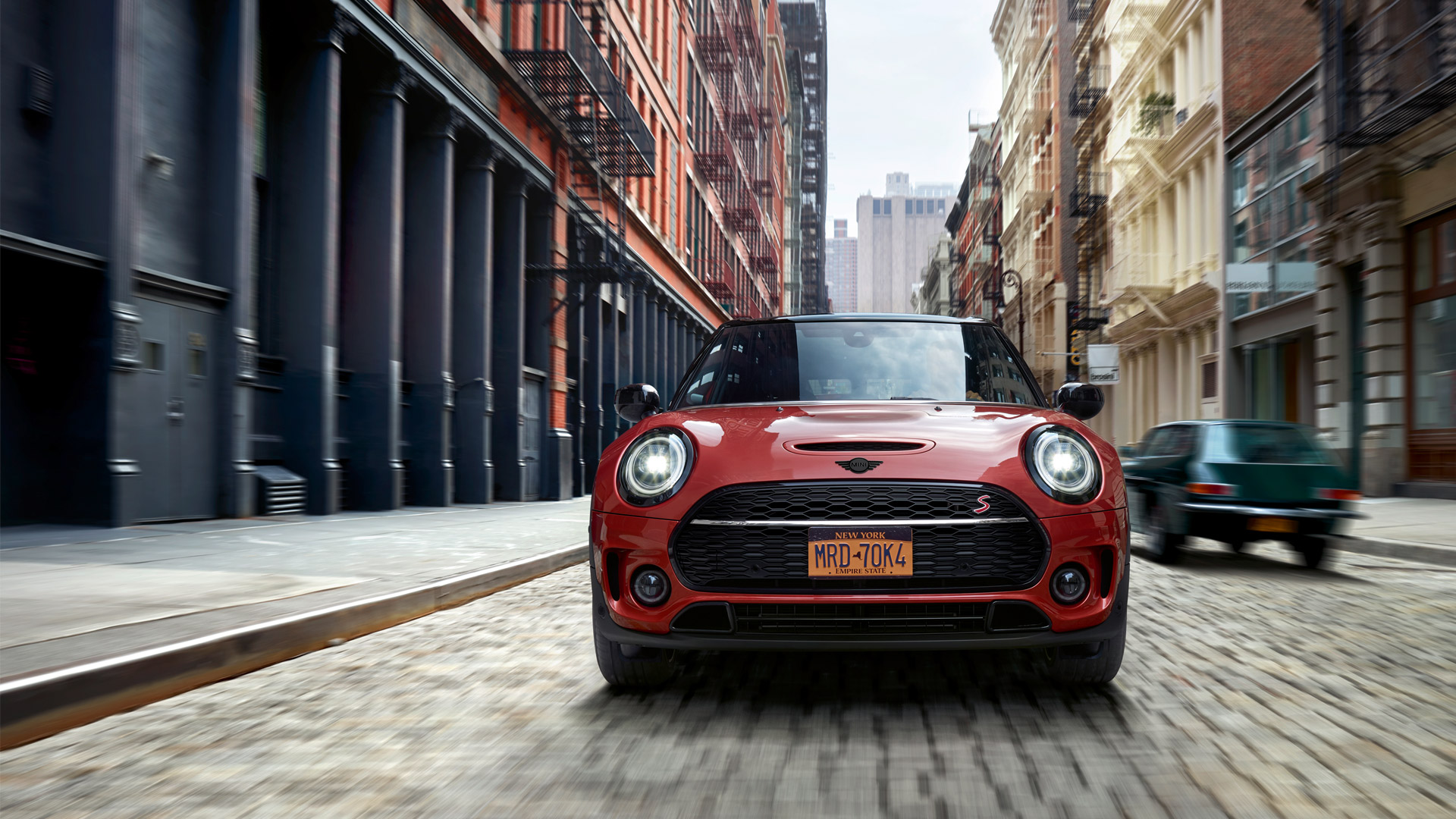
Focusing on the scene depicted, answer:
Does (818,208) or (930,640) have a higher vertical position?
(818,208)

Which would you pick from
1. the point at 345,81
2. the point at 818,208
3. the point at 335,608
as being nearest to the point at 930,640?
the point at 335,608

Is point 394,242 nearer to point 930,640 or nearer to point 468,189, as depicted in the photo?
point 468,189

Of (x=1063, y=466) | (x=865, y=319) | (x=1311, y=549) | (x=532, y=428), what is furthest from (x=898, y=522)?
(x=532, y=428)

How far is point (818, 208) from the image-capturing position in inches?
4220

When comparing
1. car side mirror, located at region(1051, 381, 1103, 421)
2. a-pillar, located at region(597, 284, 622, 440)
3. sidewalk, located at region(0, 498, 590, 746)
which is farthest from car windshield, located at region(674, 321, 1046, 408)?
a-pillar, located at region(597, 284, 622, 440)

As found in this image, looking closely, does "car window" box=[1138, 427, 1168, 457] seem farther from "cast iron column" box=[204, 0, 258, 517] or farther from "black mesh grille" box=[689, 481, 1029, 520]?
"cast iron column" box=[204, 0, 258, 517]

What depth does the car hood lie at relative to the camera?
379cm

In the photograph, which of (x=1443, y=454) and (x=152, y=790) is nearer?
(x=152, y=790)

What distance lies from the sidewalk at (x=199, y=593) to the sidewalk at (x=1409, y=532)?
793 centimetres

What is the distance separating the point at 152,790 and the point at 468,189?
51.0 ft

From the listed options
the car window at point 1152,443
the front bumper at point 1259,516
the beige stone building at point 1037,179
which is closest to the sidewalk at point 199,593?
the front bumper at point 1259,516

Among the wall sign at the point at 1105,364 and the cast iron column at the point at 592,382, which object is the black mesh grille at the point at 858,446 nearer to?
the cast iron column at the point at 592,382

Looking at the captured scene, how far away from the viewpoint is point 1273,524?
30.7 feet

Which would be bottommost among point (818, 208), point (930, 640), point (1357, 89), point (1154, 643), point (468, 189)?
point (1154, 643)
